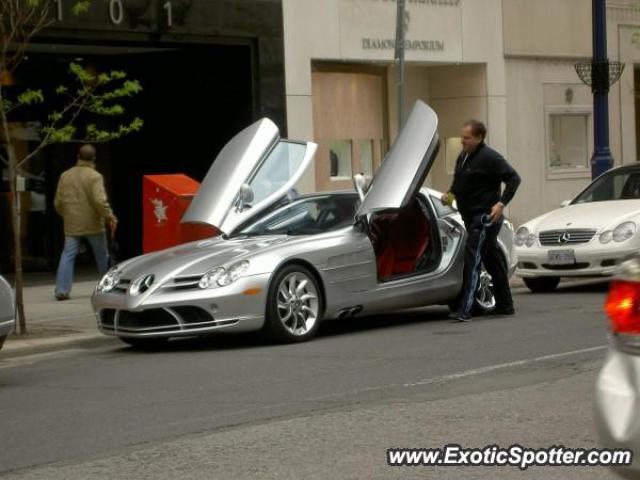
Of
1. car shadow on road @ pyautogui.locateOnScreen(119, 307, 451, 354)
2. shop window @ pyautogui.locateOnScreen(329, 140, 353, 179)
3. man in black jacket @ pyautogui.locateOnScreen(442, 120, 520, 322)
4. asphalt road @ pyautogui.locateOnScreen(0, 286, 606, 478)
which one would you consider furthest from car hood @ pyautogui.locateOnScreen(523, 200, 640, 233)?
shop window @ pyautogui.locateOnScreen(329, 140, 353, 179)

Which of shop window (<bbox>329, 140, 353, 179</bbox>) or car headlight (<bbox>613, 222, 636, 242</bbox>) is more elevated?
shop window (<bbox>329, 140, 353, 179</bbox>)

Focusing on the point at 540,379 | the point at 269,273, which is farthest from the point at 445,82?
the point at 540,379

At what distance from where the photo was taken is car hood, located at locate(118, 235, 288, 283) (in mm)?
11742

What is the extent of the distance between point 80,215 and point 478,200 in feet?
19.2

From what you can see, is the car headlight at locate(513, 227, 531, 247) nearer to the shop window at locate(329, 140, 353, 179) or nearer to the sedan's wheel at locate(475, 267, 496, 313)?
the sedan's wheel at locate(475, 267, 496, 313)

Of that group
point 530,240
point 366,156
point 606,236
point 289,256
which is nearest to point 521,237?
point 530,240

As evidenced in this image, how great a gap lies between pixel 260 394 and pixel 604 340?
10.9 feet

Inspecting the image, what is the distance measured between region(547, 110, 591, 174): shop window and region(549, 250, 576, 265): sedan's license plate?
11391mm

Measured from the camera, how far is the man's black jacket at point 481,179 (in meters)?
13.0

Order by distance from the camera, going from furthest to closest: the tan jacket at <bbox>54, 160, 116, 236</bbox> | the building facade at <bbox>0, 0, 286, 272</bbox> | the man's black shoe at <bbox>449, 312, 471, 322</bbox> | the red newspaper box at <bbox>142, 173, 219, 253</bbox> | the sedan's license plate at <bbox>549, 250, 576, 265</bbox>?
the building facade at <bbox>0, 0, 286, 272</bbox> < the tan jacket at <bbox>54, 160, 116, 236</bbox> < the red newspaper box at <bbox>142, 173, 219, 253</bbox> < the sedan's license plate at <bbox>549, 250, 576, 265</bbox> < the man's black shoe at <bbox>449, 312, 471, 322</bbox>

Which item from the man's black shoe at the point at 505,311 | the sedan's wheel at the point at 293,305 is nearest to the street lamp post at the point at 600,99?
the man's black shoe at the point at 505,311

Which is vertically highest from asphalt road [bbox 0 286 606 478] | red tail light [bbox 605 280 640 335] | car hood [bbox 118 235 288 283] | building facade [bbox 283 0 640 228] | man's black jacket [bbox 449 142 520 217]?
building facade [bbox 283 0 640 228]

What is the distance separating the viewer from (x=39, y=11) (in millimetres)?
17922

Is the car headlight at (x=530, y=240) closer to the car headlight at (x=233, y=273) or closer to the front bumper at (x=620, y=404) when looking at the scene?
the car headlight at (x=233, y=273)
